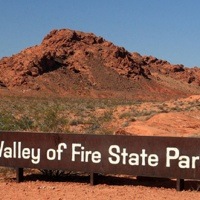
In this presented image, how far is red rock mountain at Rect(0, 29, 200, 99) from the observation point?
83.3 m


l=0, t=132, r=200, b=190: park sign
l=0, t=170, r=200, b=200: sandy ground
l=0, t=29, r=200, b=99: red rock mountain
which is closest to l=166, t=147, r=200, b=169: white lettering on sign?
l=0, t=132, r=200, b=190: park sign

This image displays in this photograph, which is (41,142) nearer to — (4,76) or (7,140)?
(7,140)

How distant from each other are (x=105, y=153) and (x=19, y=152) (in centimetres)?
193

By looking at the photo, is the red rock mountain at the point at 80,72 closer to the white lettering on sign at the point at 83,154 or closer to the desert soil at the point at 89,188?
the desert soil at the point at 89,188

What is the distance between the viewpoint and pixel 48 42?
97.6 meters

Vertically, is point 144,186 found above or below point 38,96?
below

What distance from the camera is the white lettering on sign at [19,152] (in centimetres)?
1016

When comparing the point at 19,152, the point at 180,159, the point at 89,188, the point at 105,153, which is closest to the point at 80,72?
the point at 19,152

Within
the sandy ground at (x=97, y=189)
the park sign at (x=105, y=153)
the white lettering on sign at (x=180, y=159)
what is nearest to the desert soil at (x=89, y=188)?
the sandy ground at (x=97, y=189)

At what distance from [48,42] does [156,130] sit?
274 feet

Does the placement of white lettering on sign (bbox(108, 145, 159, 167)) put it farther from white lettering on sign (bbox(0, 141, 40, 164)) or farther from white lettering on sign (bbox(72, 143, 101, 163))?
white lettering on sign (bbox(0, 141, 40, 164))

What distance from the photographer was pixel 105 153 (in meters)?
9.64

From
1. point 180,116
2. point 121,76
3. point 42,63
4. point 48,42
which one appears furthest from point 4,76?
point 180,116

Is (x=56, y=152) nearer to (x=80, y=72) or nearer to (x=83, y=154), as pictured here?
(x=83, y=154)
